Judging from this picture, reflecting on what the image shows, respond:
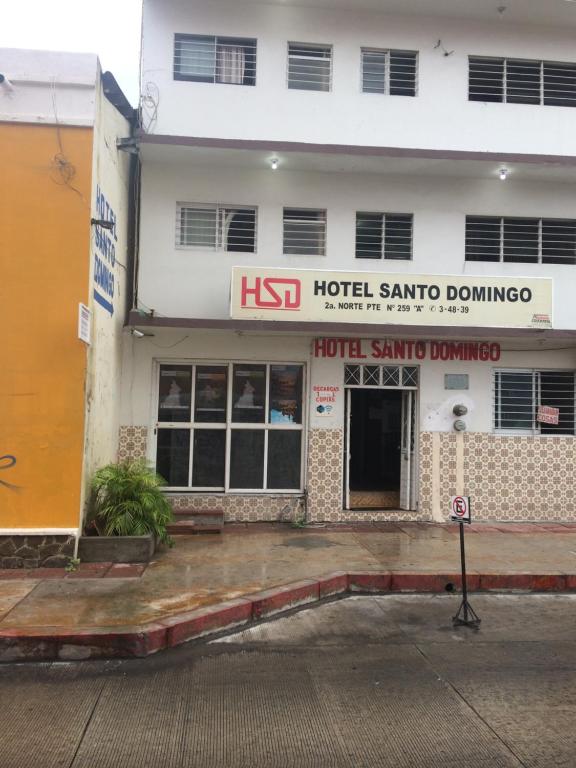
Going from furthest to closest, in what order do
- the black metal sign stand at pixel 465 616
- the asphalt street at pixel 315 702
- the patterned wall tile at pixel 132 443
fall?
the patterned wall tile at pixel 132 443 → the black metal sign stand at pixel 465 616 → the asphalt street at pixel 315 702

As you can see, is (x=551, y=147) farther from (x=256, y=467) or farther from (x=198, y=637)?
(x=198, y=637)

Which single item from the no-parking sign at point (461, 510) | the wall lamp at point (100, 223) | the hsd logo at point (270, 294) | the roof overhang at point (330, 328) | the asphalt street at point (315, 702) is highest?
the wall lamp at point (100, 223)

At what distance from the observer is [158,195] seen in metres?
10.2

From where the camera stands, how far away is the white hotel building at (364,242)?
10.1 m

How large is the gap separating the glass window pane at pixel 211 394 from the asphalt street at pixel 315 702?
15.7 feet

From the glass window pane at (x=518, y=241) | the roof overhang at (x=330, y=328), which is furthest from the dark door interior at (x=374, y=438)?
the glass window pane at (x=518, y=241)

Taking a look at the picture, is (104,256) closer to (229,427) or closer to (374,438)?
(229,427)

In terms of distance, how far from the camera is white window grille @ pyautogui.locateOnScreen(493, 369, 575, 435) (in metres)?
10.8

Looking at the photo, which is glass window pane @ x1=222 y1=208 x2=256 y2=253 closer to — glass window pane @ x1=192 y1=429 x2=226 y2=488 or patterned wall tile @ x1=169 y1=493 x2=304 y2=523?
glass window pane @ x1=192 y1=429 x2=226 y2=488

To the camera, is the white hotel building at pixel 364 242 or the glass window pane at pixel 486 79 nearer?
the white hotel building at pixel 364 242

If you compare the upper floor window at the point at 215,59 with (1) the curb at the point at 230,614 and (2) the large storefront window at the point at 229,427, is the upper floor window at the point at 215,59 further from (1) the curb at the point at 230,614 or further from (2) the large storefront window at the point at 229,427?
(1) the curb at the point at 230,614

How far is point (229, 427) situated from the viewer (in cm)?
1035

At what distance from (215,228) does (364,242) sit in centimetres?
256

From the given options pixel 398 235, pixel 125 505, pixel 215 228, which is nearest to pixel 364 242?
pixel 398 235
